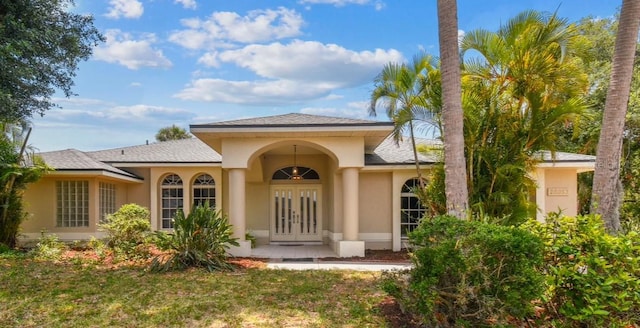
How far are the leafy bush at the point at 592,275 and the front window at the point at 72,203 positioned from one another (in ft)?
49.9

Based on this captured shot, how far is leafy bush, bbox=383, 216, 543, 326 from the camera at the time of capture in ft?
16.3

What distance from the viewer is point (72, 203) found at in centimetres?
1487

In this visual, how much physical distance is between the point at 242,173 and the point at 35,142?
7.69 metres

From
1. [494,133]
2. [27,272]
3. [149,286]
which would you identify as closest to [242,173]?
[149,286]

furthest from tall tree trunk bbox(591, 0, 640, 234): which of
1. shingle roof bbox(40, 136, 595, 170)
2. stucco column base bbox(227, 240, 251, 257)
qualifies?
stucco column base bbox(227, 240, 251, 257)

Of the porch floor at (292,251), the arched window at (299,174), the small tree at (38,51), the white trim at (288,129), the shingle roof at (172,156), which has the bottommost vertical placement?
the porch floor at (292,251)

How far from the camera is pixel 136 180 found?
1586cm

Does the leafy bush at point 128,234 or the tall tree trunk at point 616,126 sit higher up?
the tall tree trunk at point 616,126

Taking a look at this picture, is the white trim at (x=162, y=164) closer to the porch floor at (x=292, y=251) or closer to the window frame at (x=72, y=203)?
the window frame at (x=72, y=203)

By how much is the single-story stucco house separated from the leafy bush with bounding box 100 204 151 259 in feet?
8.53

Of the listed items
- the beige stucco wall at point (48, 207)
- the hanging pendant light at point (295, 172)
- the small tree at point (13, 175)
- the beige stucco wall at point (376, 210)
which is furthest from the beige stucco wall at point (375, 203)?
the small tree at point (13, 175)

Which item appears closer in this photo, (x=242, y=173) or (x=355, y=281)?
(x=355, y=281)

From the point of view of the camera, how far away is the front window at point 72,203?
1479 centimetres

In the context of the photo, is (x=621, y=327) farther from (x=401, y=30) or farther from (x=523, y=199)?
(x=401, y=30)
